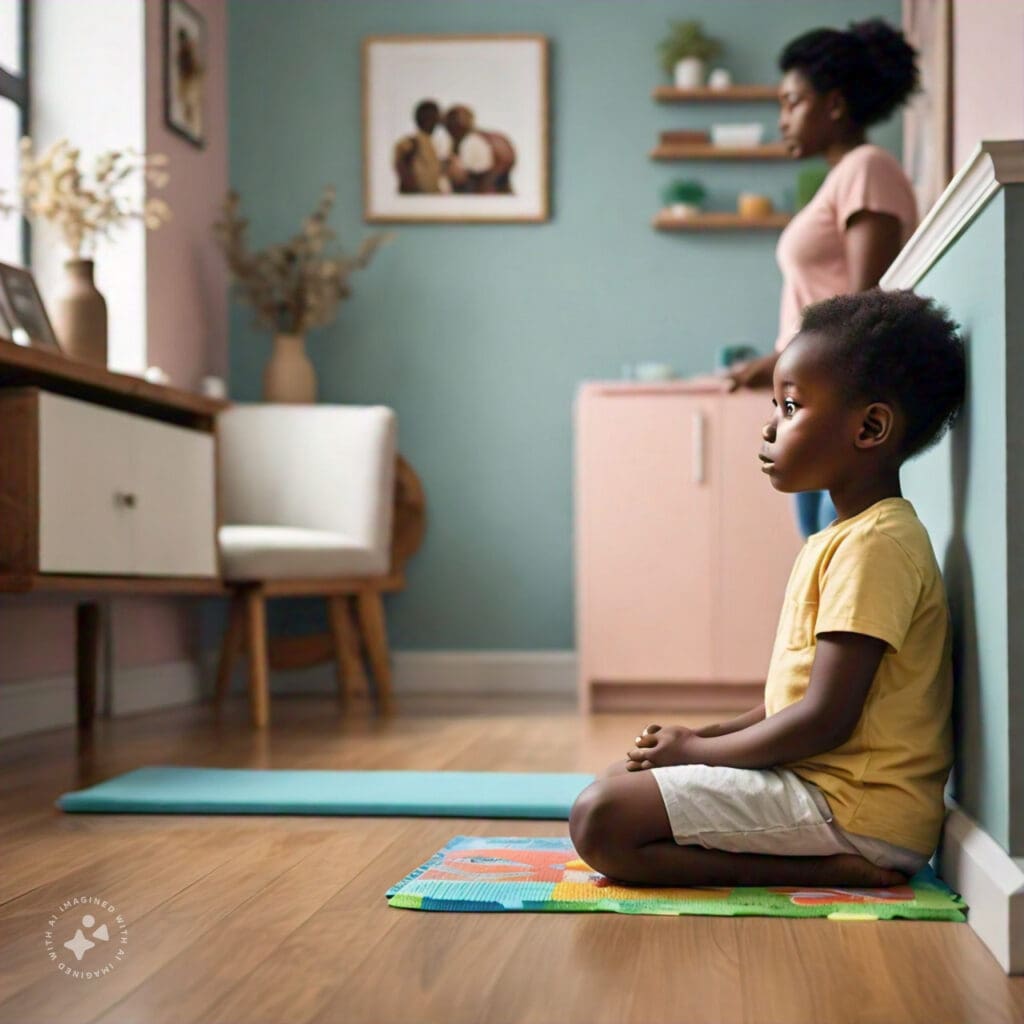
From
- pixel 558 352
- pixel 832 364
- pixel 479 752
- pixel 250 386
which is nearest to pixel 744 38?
pixel 558 352

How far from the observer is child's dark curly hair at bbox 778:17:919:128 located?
2451mm

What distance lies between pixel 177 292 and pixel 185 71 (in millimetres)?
652

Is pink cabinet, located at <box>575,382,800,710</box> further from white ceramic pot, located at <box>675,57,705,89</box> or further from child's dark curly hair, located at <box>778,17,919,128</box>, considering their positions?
child's dark curly hair, located at <box>778,17,919,128</box>

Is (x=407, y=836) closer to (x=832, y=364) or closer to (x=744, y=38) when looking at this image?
(x=832, y=364)

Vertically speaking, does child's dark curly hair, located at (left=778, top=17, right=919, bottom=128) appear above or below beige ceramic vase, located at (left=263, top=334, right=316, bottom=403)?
above

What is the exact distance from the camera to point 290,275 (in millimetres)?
4293

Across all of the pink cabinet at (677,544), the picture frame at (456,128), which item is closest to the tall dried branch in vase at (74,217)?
the picture frame at (456,128)

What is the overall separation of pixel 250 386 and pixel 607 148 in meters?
1.37

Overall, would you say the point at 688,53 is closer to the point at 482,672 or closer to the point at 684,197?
the point at 684,197

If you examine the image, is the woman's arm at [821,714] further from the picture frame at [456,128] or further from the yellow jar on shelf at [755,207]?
the picture frame at [456,128]

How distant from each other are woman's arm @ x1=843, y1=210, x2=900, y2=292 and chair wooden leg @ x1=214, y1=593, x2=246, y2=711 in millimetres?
2116

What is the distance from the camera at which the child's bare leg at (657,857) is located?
4.80 feet

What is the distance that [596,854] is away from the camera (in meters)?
1.48

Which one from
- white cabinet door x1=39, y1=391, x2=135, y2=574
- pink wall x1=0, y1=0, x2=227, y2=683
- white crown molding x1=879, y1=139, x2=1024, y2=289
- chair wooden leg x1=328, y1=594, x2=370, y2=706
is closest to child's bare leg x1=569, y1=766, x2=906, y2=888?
white crown molding x1=879, y1=139, x2=1024, y2=289
